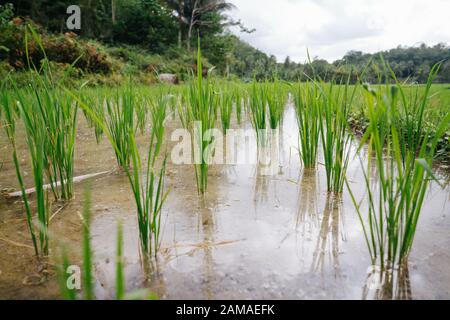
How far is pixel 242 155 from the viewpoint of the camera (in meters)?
1.68

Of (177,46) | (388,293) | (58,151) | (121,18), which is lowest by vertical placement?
(388,293)

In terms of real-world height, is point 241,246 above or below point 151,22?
below

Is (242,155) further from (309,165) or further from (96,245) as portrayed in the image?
(96,245)

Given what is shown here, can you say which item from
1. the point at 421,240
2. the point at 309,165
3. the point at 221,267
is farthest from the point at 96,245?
the point at 309,165

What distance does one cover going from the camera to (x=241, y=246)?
77 centimetres

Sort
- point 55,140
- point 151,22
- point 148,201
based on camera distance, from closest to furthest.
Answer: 1. point 148,201
2. point 55,140
3. point 151,22

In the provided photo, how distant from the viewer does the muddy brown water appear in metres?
0.61

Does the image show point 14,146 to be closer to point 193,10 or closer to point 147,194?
point 147,194

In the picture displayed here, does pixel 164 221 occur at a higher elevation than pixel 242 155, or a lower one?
lower

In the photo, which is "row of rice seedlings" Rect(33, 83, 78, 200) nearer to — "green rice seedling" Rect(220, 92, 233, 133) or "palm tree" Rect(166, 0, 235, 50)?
"green rice seedling" Rect(220, 92, 233, 133)

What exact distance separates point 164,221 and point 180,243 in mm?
151

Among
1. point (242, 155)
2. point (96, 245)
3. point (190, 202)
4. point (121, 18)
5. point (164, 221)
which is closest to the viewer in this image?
point (96, 245)

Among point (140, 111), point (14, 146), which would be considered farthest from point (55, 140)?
point (140, 111)

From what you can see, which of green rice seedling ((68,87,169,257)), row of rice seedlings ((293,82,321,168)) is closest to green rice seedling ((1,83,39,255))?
green rice seedling ((68,87,169,257))
